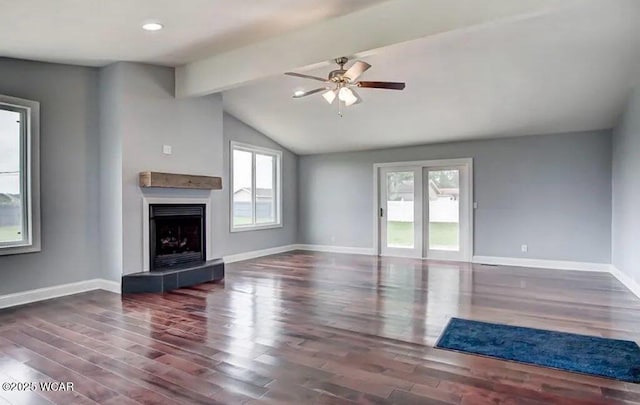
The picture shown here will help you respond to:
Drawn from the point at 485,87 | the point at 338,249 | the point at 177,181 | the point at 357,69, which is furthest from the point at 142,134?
the point at 338,249

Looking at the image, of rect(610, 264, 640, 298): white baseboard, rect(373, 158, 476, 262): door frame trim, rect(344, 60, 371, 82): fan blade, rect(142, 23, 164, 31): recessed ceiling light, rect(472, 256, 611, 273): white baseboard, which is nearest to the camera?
rect(142, 23, 164, 31): recessed ceiling light

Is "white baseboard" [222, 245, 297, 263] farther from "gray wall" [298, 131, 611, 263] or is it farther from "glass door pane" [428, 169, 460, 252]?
"glass door pane" [428, 169, 460, 252]

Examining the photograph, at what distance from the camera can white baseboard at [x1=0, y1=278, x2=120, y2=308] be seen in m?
4.20

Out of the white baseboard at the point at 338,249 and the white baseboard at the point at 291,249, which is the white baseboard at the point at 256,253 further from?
the white baseboard at the point at 338,249

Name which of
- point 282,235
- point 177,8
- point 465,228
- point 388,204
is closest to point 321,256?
point 282,235

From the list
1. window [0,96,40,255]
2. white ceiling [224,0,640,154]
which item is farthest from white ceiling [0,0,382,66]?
white ceiling [224,0,640,154]

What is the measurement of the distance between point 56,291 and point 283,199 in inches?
A: 190

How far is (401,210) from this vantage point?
26.3 feet

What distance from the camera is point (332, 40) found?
12.0 ft

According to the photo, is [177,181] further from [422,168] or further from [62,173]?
[422,168]

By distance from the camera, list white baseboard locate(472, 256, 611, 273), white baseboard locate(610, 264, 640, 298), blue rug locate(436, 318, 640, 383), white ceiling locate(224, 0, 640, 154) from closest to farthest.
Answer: blue rug locate(436, 318, 640, 383), white ceiling locate(224, 0, 640, 154), white baseboard locate(610, 264, 640, 298), white baseboard locate(472, 256, 611, 273)

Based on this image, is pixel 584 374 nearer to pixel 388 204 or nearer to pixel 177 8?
pixel 177 8

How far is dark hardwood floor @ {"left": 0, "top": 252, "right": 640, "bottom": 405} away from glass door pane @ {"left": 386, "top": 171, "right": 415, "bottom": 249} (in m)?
2.44

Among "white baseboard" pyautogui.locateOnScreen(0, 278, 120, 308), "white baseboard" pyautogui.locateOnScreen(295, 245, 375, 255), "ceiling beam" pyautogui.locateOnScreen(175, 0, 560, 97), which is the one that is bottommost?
"white baseboard" pyautogui.locateOnScreen(295, 245, 375, 255)
